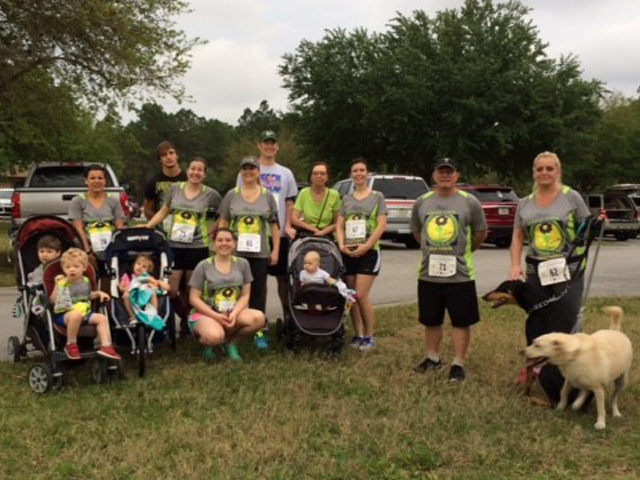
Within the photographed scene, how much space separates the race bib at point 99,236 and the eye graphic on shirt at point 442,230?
2.91m

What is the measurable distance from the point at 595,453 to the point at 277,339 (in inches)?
142

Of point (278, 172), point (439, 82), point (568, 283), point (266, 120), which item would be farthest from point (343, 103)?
point (266, 120)

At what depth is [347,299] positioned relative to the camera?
6.41 metres

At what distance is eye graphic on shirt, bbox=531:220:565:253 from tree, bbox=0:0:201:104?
9840 mm

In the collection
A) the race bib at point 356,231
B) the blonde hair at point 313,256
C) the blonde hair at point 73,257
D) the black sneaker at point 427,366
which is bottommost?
the black sneaker at point 427,366

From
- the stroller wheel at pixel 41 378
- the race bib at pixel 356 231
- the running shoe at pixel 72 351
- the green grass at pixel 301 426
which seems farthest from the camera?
the race bib at pixel 356 231

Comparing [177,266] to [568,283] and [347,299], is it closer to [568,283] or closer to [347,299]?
[347,299]

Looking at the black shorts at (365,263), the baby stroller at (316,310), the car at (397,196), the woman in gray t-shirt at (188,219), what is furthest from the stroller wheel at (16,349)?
the car at (397,196)

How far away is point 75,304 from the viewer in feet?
18.2

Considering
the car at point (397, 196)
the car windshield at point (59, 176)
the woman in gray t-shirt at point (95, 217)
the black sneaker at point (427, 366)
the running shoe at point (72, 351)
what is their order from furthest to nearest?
the car at point (397, 196)
the car windshield at point (59, 176)
the woman in gray t-shirt at point (95, 217)
the black sneaker at point (427, 366)
the running shoe at point (72, 351)

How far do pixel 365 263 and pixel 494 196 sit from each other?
1307cm

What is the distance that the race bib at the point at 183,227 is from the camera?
6.46 m

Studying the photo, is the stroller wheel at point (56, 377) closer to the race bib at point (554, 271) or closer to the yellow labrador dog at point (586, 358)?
the yellow labrador dog at point (586, 358)

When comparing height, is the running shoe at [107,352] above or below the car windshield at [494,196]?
below
